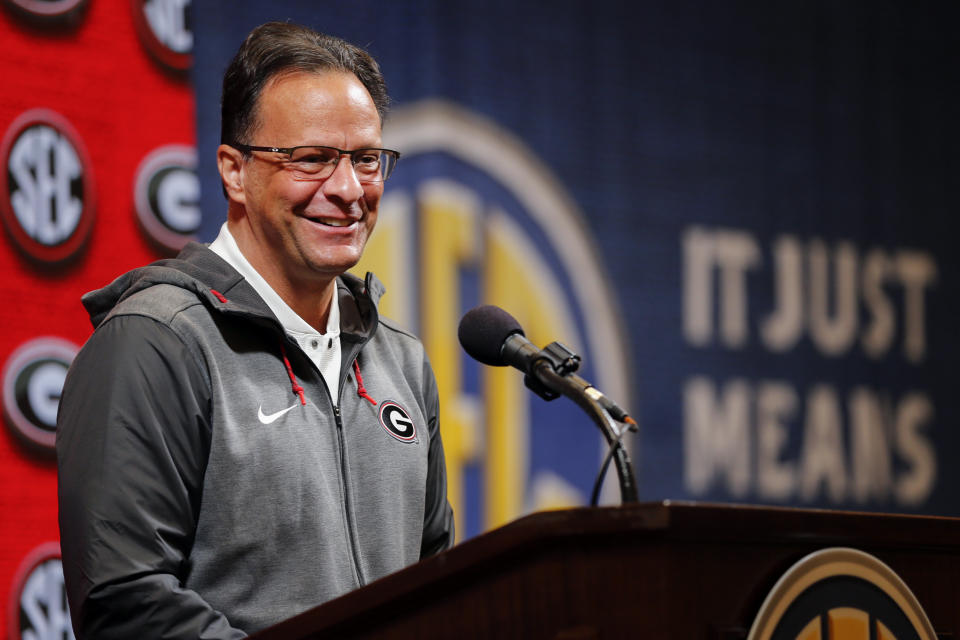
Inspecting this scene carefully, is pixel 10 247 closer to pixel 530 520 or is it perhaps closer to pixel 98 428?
pixel 98 428

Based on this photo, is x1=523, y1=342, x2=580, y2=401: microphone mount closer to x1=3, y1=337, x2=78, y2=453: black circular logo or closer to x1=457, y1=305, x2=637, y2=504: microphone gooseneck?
x1=457, y1=305, x2=637, y2=504: microphone gooseneck

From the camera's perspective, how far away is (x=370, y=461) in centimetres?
172

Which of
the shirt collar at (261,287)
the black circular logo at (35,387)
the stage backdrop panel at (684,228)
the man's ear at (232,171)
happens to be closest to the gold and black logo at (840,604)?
the shirt collar at (261,287)

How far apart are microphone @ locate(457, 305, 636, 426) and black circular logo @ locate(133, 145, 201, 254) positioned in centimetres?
A: 162

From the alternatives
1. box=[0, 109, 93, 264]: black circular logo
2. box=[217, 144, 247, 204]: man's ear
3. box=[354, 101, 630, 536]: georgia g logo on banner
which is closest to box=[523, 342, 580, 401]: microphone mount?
box=[217, 144, 247, 204]: man's ear

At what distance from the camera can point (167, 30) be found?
3.00 meters

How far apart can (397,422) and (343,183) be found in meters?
0.37

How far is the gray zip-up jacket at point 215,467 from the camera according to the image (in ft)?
4.54

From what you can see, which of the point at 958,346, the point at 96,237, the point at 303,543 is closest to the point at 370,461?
the point at 303,543

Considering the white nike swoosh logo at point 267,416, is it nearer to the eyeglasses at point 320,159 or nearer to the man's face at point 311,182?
the man's face at point 311,182

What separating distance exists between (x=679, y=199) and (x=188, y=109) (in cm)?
189

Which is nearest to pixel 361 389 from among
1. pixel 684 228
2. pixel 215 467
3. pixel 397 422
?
pixel 397 422

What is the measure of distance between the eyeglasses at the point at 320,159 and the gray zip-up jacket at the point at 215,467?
17 centimetres

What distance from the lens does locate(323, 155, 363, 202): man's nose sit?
1699 millimetres
